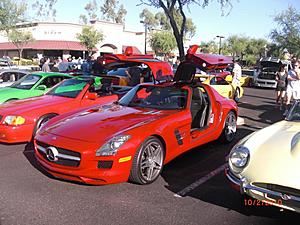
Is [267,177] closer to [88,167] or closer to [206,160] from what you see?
[88,167]

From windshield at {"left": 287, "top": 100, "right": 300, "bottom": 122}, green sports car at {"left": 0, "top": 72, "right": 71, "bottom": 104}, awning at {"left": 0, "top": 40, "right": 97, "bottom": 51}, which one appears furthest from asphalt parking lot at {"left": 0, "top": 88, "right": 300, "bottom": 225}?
awning at {"left": 0, "top": 40, "right": 97, "bottom": 51}

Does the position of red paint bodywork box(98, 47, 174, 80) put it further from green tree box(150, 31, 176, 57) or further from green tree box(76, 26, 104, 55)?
green tree box(150, 31, 176, 57)

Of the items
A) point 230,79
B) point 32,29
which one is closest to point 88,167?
point 230,79


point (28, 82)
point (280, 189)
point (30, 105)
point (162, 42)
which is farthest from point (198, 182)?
point (162, 42)

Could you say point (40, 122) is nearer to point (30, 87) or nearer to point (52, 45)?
point (30, 87)

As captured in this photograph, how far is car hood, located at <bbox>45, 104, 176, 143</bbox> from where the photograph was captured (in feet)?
14.1

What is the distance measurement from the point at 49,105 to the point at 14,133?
2.94ft

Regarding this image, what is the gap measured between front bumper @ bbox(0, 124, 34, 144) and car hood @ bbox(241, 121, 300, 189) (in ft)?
13.8

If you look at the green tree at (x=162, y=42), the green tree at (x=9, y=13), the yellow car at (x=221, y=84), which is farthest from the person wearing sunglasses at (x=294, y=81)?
the green tree at (x=162, y=42)

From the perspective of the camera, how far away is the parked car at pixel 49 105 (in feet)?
20.1

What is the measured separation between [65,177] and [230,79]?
37.9 ft

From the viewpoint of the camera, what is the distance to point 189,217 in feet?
11.7

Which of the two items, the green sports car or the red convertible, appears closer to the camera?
the red convertible

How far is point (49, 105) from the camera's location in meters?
6.64
